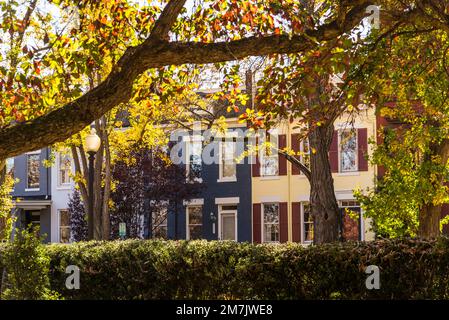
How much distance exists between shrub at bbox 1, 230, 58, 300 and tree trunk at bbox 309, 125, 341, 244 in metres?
7.25

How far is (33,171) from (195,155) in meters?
10.4

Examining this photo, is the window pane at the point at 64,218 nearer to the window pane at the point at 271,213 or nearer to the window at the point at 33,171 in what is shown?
the window at the point at 33,171

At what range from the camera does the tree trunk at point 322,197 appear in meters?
16.3

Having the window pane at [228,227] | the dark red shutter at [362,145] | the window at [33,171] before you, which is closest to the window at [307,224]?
the dark red shutter at [362,145]

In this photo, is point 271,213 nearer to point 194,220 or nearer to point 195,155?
point 194,220

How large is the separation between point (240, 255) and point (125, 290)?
2.77 metres

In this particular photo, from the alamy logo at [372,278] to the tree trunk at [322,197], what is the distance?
19.1ft

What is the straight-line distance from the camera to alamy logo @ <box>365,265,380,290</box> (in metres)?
10.3

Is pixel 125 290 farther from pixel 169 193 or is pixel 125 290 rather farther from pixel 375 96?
pixel 169 193

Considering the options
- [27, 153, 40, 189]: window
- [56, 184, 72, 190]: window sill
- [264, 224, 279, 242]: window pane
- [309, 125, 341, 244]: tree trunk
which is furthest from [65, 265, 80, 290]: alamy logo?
[27, 153, 40, 189]: window

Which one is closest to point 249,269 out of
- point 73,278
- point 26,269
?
point 26,269

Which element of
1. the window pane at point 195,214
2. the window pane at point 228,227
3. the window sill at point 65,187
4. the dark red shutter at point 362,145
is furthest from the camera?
the window sill at point 65,187

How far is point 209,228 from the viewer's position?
35344 millimetres
